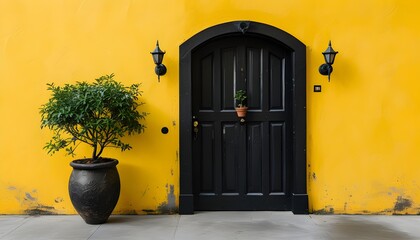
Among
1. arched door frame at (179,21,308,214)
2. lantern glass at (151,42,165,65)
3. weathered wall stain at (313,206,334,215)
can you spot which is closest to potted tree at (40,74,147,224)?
lantern glass at (151,42,165,65)

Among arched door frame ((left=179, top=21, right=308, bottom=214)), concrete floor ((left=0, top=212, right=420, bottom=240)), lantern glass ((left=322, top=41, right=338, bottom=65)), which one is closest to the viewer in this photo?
concrete floor ((left=0, top=212, right=420, bottom=240))

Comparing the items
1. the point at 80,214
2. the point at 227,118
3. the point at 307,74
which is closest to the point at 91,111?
the point at 80,214

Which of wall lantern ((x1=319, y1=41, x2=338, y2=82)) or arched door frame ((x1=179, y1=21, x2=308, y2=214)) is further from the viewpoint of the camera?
arched door frame ((x1=179, y1=21, x2=308, y2=214))

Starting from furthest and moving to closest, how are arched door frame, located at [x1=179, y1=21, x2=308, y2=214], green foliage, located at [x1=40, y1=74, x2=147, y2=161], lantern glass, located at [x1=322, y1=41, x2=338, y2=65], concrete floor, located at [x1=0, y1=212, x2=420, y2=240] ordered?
arched door frame, located at [x1=179, y1=21, x2=308, y2=214]
lantern glass, located at [x1=322, y1=41, x2=338, y2=65]
green foliage, located at [x1=40, y1=74, x2=147, y2=161]
concrete floor, located at [x1=0, y1=212, x2=420, y2=240]

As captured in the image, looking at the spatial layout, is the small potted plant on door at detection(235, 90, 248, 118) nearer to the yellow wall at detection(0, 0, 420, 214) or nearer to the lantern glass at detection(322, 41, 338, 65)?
the yellow wall at detection(0, 0, 420, 214)

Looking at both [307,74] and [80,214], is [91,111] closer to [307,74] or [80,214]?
[80,214]

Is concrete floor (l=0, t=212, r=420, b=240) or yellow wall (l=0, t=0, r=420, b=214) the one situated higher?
yellow wall (l=0, t=0, r=420, b=214)

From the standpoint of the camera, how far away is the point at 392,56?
5.64 m

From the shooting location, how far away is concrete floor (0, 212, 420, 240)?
4871 mm

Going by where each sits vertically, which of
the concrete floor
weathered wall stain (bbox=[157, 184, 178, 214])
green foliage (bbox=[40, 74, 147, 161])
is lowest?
the concrete floor

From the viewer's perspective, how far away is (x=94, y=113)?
5.16 m

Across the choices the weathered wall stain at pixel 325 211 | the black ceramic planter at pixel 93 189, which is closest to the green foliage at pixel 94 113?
the black ceramic planter at pixel 93 189

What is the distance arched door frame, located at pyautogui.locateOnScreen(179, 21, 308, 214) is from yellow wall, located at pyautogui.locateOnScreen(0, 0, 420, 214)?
92 millimetres

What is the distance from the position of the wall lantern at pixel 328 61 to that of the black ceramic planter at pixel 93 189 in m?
2.71
